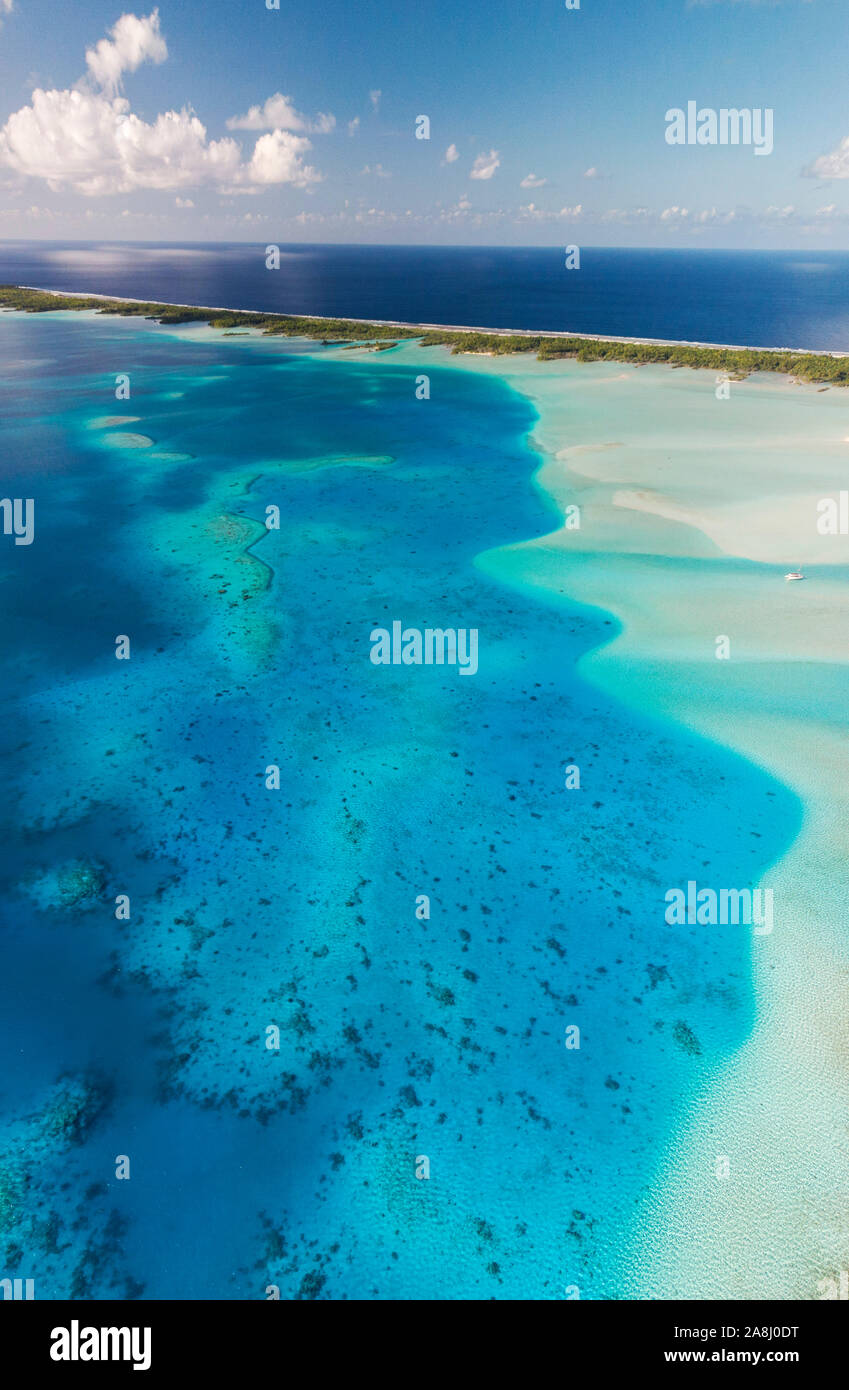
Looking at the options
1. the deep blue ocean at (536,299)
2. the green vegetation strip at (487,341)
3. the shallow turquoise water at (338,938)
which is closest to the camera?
the shallow turquoise water at (338,938)

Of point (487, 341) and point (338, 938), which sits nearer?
point (338, 938)

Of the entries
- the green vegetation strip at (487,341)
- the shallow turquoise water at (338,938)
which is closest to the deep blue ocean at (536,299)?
the green vegetation strip at (487,341)

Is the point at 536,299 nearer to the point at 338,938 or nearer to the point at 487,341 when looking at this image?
the point at 487,341

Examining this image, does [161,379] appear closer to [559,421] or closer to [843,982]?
[559,421]

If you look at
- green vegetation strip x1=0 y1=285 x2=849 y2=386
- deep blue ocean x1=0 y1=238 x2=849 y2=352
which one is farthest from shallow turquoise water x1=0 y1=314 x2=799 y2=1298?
deep blue ocean x1=0 y1=238 x2=849 y2=352

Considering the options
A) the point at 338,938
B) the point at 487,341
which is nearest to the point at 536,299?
the point at 487,341

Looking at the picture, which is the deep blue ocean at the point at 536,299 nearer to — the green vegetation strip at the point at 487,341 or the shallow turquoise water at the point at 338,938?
the green vegetation strip at the point at 487,341

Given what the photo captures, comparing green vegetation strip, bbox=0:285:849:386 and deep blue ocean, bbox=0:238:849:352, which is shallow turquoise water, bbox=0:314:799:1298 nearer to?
green vegetation strip, bbox=0:285:849:386
